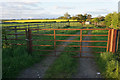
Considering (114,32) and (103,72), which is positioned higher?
(114,32)

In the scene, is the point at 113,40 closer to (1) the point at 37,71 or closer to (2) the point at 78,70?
(2) the point at 78,70

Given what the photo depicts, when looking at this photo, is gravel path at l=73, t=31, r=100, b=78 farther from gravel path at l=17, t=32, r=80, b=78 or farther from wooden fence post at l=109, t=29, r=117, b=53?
gravel path at l=17, t=32, r=80, b=78

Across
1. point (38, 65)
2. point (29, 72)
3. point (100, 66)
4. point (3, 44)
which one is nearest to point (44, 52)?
point (38, 65)

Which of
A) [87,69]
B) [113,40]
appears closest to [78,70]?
[87,69]

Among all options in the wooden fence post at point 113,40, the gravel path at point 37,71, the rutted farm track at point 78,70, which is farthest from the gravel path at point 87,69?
the gravel path at point 37,71

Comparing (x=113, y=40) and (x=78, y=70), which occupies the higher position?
(x=113, y=40)

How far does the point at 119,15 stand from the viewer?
59.0 feet

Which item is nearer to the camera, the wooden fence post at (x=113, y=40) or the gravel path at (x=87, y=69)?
the gravel path at (x=87, y=69)

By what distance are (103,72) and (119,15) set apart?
55.3 feet

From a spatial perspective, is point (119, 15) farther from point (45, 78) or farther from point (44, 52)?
point (45, 78)

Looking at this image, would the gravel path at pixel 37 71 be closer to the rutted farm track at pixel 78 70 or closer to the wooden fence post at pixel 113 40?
the rutted farm track at pixel 78 70

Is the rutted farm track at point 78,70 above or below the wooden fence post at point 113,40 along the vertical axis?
below

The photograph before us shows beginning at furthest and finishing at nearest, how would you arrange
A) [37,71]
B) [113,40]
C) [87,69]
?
1. [113,40]
2. [87,69]
3. [37,71]

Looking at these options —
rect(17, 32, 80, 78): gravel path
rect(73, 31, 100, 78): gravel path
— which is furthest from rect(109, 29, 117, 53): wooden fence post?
rect(17, 32, 80, 78): gravel path
